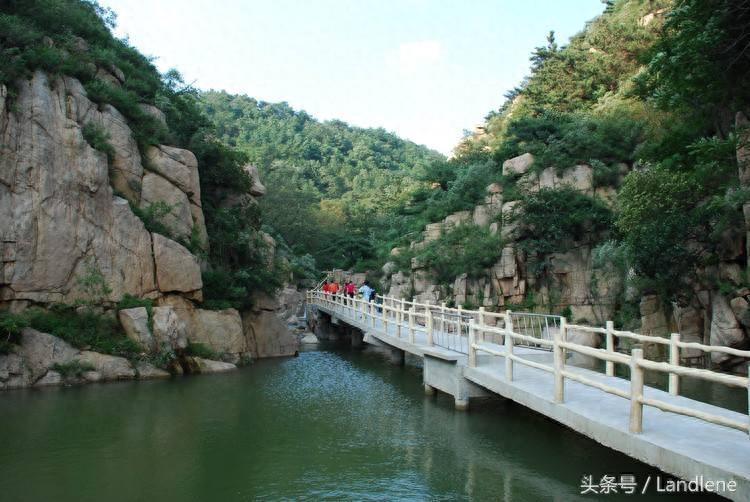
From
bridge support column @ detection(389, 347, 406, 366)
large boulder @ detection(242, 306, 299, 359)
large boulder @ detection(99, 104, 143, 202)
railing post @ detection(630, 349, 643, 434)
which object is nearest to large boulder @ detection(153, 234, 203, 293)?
large boulder @ detection(99, 104, 143, 202)

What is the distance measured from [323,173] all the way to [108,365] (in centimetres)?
6057

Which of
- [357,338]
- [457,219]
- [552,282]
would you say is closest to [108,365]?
[357,338]

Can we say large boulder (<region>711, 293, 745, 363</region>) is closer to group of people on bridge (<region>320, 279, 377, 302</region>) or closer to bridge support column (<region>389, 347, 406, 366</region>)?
bridge support column (<region>389, 347, 406, 366</region>)

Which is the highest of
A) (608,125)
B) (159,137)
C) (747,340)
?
(608,125)

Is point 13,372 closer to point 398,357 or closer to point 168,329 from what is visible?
point 168,329

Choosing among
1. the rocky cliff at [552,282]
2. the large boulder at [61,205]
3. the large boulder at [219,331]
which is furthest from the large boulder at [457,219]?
the large boulder at [61,205]

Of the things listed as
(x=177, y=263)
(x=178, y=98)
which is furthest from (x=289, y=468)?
(x=178, y=98)

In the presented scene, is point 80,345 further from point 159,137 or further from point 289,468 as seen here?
point 289,468

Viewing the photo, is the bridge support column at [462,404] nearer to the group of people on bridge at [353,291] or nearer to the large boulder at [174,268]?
the large boulder at [174,268]

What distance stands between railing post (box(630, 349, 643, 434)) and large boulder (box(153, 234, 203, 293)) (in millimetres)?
14452

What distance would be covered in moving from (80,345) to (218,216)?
292 inches

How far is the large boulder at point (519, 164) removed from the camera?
31309 mm

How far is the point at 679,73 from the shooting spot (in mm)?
16531

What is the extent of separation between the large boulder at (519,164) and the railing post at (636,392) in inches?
968
